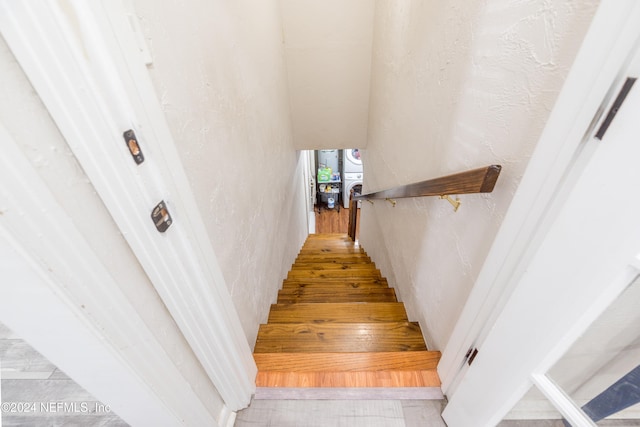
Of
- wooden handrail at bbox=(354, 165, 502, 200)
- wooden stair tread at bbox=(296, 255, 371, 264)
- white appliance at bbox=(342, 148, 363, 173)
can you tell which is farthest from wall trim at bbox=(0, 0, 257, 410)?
white appliance at bbox=(342, 148, 363, 173)

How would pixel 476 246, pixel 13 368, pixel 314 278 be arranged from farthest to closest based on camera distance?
pixel 314 278 < pixel 13 368 < pixel 476 246

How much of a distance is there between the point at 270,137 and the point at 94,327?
1602 mm

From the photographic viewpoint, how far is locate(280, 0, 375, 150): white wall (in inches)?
91.0

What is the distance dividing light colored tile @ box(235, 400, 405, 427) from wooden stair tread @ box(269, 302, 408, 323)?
0.55 m

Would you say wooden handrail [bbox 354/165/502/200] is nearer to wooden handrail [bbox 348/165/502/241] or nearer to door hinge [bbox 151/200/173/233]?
wooden handrail [bbox 348/165/502/241]

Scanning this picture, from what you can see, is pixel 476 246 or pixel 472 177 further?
pixel 476 246

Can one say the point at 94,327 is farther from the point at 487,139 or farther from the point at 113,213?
the point at 487,139

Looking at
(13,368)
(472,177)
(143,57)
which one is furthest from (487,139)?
(13,368)

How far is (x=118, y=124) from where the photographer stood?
15.8 inches

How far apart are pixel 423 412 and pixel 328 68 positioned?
289 cm

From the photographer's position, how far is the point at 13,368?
962mm

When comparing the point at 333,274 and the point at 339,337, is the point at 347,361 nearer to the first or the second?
the point at 339,337

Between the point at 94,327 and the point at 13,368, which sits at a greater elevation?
the point at 94,327

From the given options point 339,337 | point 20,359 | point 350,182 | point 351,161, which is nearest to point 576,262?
point 339,337
